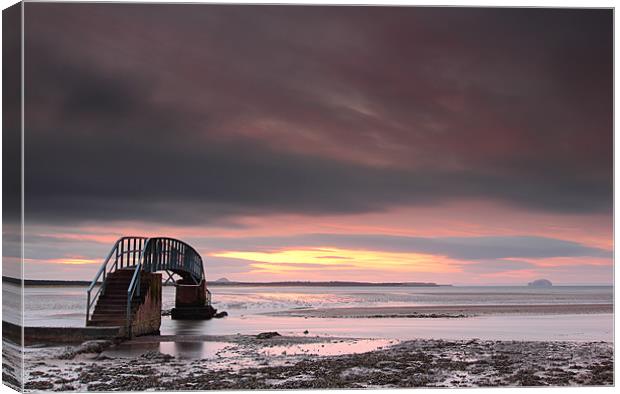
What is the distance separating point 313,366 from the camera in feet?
51.2

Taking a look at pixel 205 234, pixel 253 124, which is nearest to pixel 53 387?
pixel 253 124

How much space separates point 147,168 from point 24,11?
59.4 ft

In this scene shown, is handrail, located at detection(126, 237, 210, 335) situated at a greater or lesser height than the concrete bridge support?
greater

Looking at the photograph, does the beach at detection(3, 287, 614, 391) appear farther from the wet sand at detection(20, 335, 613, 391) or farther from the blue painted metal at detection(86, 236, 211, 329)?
the blue painted metal at detection(86, 236, 211, 329)

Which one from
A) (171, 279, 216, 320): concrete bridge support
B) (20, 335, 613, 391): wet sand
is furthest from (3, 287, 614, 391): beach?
(171, 279, 216, 320): concrete bridge support

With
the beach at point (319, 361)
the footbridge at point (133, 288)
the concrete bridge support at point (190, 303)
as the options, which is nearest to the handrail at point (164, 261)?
the footbridge at point (133, 288)

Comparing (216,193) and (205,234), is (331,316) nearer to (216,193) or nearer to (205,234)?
(216,193)

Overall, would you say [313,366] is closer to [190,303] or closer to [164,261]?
[164,261]

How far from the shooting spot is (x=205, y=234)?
40594 mm

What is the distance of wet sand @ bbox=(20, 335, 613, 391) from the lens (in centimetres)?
1442

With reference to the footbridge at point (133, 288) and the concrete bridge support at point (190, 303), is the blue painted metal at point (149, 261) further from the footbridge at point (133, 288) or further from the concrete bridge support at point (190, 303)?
the concrete bridge support at point (190, 303)

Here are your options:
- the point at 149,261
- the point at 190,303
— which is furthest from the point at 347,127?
the point at 190,303

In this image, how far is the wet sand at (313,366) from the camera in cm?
1442

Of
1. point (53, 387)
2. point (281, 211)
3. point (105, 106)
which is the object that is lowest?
point (53, 387)
